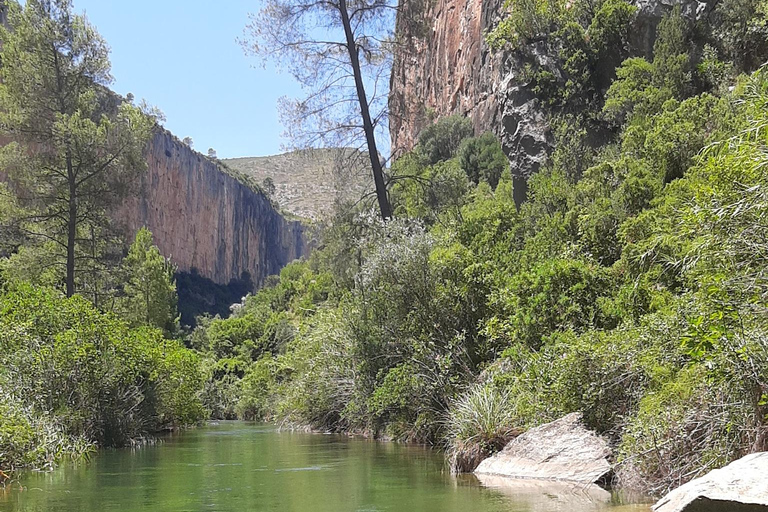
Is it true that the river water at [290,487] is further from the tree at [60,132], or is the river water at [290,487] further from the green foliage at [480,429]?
the tree at [60,132]

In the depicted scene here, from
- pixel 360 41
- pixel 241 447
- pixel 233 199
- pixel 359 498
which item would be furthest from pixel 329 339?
pixel 233 199

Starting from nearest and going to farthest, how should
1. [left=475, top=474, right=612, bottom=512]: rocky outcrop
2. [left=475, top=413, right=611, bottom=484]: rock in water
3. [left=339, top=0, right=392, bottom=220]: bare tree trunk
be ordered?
[left=475, top=474, right=612, bottom=512]: rocky outcrop < [left=475, top=413, right=611, bottom=484]: rock in water < [left=339, top=0, right=392, bottom=220]: bare tree trunk

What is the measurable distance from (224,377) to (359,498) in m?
39.2

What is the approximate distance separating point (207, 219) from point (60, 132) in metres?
92.1

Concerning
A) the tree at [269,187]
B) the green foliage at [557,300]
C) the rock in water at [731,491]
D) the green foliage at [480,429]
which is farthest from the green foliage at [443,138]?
the tree at [269,187]

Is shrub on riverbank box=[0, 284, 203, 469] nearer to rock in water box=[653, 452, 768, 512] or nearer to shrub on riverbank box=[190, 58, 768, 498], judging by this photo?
shrub on riverbank box=[190, 58, 768, 498]

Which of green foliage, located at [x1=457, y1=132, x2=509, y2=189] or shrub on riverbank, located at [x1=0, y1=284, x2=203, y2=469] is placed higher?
green foliage, located at [x1=457, y1=132, x2=509, y2=189]

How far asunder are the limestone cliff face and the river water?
7215 centimetres

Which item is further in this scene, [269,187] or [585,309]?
[269,187]

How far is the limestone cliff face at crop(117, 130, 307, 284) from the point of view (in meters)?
95.8

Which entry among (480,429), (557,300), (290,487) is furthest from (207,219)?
(290,487)

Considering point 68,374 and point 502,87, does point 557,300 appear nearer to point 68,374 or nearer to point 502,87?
point 68,374

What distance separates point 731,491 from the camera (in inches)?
218

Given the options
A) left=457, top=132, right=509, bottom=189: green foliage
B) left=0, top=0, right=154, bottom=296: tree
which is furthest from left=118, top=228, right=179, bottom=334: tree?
left=457, top=132, right=509, bottom=189: green foliage
